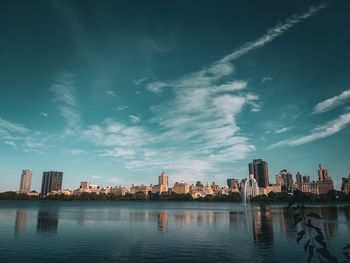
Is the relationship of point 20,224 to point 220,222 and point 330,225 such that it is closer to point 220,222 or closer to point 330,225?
point 220,222

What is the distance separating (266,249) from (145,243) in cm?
1820

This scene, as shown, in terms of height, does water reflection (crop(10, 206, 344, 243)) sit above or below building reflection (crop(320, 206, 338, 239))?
below

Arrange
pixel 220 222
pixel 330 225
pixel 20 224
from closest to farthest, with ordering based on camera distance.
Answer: pixel 20 224 < pixel 330 225 < pixel 220 222

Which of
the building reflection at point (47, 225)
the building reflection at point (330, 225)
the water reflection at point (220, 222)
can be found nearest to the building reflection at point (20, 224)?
the water reflection at point (220, 222)

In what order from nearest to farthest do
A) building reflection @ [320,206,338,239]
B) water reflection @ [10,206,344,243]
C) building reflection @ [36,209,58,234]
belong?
building reflection @ [320,206,338,239]
building reflection @ [36,209,58,234]
water reflection @ [10,206,344,243]

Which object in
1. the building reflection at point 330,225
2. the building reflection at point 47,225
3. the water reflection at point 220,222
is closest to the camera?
the building reflection at point 330,225

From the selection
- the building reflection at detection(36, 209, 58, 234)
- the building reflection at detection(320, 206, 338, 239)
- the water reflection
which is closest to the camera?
the building reflection at detection(320, 206, 338, 239)

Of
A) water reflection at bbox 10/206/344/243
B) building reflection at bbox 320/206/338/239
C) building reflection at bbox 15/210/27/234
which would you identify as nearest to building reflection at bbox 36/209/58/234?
water reflection at bbox 10/206/344/243

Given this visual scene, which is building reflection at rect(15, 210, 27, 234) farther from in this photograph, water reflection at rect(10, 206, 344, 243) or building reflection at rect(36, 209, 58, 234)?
building reflection at rect(36, 209, 58, 234)

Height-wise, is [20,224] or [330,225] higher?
Answer: [330,225]

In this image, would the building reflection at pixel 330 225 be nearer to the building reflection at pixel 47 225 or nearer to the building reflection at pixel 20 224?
the building reflection at pixel 47 225

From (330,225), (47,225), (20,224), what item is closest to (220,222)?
→ (330,225)

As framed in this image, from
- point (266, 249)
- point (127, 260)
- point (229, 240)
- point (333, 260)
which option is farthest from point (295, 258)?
point (333, 260)

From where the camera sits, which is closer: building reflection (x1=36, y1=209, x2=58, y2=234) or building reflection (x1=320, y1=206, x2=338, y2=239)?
building reflection (x1=320, y1=206, x2=338, y2=239)
